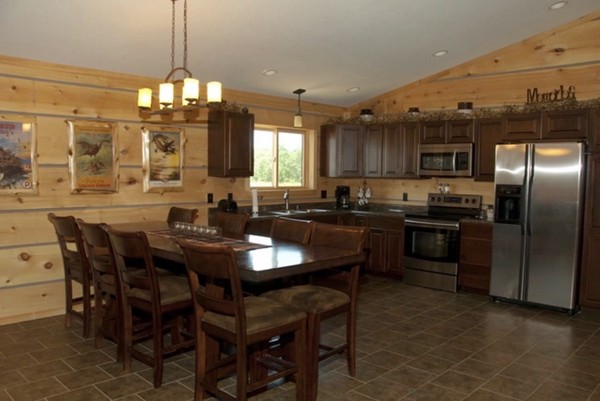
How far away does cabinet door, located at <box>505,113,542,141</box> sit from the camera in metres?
5.19

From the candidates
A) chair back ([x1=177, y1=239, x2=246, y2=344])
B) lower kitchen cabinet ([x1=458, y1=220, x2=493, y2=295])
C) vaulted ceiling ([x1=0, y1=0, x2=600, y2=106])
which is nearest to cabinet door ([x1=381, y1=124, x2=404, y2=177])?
vaulted ceiling ([x1=0, y1=0, x2=600, y2=106])

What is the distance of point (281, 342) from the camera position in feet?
11.0

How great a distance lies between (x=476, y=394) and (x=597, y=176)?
2.95 m

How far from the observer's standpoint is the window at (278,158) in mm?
6461

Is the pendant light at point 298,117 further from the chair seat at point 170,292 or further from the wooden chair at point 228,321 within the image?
the wooden chair at point 228,321

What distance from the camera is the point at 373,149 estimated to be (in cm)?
684

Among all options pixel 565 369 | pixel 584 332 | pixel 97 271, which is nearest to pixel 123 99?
pixel 97 271

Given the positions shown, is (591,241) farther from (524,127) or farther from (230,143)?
(230,143)

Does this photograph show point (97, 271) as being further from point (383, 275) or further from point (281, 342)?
point (383, 275)

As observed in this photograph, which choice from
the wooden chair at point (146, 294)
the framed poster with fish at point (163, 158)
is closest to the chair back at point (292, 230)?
the wooden chair at point (146, 294)

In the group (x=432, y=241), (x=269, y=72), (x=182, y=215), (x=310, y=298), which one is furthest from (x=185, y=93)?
(x=432, y=241)

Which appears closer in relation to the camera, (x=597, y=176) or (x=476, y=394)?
(x=476, y=394)

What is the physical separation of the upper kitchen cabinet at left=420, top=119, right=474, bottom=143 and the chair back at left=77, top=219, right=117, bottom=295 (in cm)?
426

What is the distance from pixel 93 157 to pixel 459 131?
4.23 m
